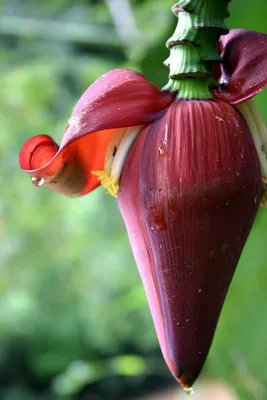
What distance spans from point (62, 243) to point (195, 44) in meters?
2.06

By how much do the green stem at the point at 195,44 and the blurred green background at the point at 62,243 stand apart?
2.47 feet

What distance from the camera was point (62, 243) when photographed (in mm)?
2270

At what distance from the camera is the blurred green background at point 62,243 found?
147cm

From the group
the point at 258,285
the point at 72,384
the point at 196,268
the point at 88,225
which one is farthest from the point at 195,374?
the point at 88,225

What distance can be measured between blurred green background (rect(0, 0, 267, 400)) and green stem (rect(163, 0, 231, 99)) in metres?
0.75

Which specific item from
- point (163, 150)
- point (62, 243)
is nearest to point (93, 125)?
point (163, 150)

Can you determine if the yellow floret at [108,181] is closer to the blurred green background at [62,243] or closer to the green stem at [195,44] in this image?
the green stem at [195,44]

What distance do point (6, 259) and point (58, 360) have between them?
21.4 inches

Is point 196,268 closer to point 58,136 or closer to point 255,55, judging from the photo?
point 255,55

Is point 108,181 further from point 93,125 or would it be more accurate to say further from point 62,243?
point 62,243

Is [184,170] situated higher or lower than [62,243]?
higher

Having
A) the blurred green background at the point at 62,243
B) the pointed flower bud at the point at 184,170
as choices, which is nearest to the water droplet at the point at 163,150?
the pointed flower bud at the point at 184,170

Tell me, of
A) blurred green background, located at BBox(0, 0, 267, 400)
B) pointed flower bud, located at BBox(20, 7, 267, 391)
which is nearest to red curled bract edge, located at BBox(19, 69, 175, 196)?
pointed flower bud, located at BBox(20, 7, 267, 391)

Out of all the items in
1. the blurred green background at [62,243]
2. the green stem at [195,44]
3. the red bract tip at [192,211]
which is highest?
the green stem at [195,44]
